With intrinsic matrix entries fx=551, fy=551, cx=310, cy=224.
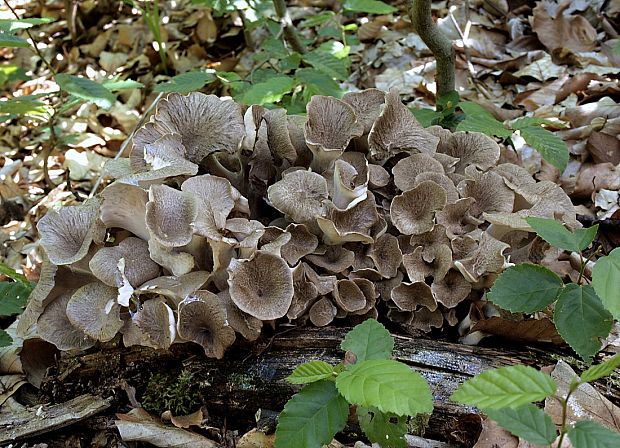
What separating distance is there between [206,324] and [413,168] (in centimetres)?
154

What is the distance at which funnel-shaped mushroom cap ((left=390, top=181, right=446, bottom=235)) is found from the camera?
3178 millimetres

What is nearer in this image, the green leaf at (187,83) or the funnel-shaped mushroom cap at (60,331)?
the funnel-shaped mushroom cap at (60,331)

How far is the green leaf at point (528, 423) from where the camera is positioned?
6.26 ft

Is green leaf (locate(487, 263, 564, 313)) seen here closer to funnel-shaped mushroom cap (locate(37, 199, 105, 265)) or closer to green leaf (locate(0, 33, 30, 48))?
funnel-shaped mushroom cap (locate(37, 199, 105, 265))

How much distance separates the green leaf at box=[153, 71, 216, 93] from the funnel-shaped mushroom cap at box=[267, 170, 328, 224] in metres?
1.85

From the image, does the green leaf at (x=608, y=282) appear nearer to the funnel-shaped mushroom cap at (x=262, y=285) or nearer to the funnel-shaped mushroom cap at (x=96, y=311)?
the funnel-shaped mushroom cap at (x=262, y=285)

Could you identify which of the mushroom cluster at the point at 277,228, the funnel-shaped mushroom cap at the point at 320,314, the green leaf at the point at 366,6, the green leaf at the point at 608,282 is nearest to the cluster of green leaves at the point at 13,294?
the mushroom cluster at the point at 277,228

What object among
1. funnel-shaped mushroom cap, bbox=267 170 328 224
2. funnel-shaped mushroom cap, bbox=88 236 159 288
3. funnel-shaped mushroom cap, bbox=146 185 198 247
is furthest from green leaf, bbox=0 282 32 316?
funnel-shaped mushroom cap, bbox=267 170 328 224

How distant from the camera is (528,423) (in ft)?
6.44

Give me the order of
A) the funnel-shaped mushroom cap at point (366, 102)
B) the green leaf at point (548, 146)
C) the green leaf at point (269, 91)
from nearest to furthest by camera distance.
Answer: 1. the funnel-shaped mushroom cap at point (366, 102)
2. the green leaf at point (548, 146)
3. the green leaf at point (269, 91)

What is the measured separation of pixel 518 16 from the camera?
700 centimetres

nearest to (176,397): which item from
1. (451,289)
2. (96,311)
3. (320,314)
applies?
(96,311)

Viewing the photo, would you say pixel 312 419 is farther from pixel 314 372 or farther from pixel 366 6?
pixel 366 6

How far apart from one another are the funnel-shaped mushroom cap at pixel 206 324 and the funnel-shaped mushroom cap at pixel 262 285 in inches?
4.5
